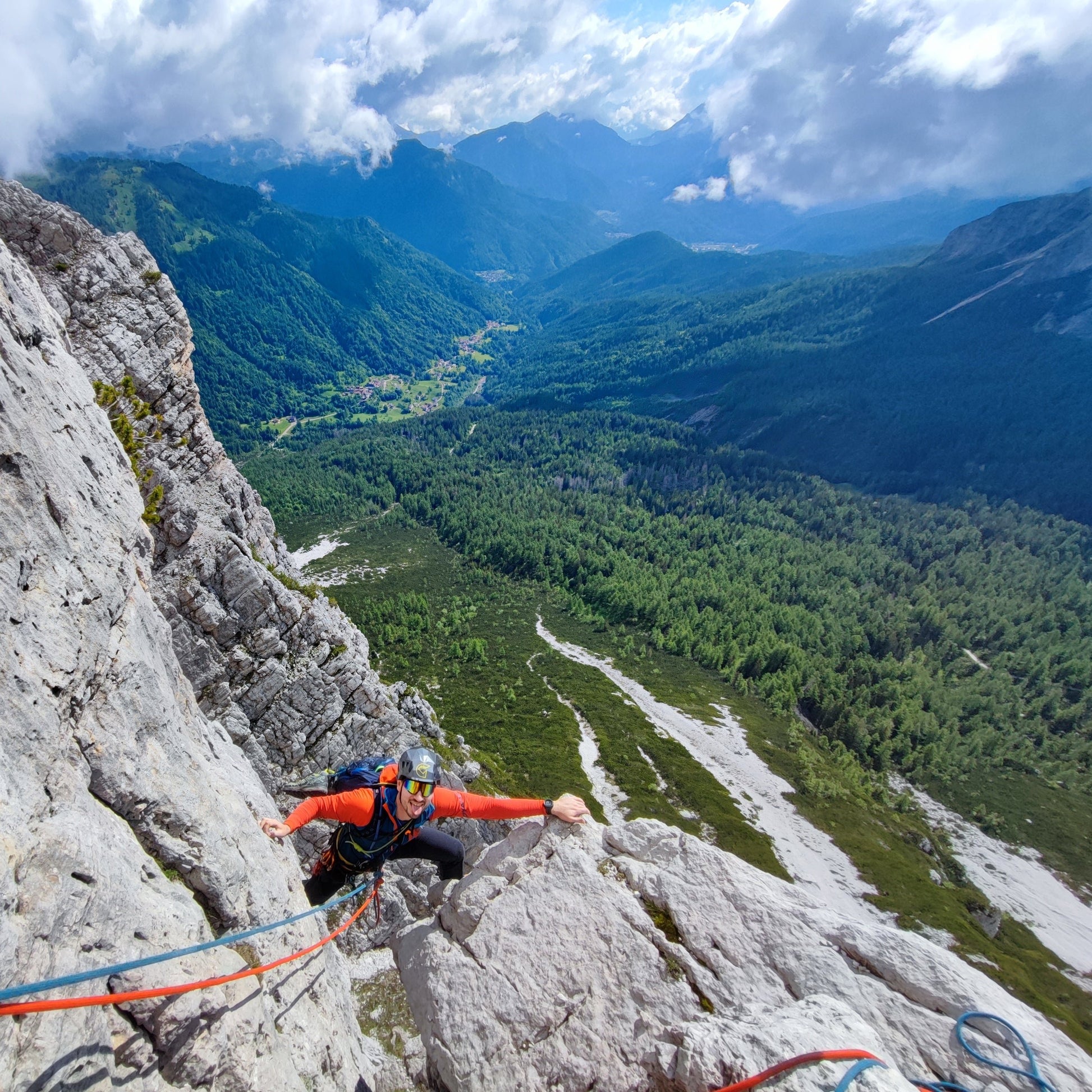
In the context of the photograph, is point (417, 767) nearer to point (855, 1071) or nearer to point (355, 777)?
point (355, 777)

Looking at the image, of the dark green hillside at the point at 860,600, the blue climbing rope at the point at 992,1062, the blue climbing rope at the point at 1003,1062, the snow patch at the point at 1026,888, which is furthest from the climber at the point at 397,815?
the dark green hillside at the point at 860,600

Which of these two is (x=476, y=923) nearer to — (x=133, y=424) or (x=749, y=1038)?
(x=749, y=1038)

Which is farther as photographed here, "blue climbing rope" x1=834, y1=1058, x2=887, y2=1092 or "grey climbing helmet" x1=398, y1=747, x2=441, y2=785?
"grey climbing helmet" x1=398, y1=747, x2=441, y2=785

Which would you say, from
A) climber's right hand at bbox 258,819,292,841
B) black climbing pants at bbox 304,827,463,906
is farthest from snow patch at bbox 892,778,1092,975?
climber's right hand at bbox 258,819,292,841

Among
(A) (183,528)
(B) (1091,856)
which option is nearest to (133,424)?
(A) (183,528)

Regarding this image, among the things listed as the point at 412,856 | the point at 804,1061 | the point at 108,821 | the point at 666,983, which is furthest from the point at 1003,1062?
the point at 108,821

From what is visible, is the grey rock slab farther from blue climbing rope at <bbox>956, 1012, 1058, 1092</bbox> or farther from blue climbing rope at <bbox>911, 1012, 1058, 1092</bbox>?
blue climbing rope at <bbox>956, 1012, 1058, 1092</bbox>

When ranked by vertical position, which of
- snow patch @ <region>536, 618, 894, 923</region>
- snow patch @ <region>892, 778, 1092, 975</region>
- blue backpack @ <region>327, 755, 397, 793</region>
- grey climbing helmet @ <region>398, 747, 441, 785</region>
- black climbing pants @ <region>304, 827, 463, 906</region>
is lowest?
snow patch @ <region>892, 778, 1092, 975</region>
